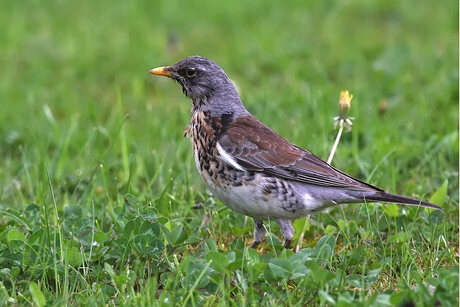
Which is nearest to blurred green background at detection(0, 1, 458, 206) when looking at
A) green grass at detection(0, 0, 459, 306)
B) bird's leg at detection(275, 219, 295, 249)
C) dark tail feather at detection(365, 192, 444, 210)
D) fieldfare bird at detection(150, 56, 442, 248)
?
green grass at detection(0, 0, 459, 306)

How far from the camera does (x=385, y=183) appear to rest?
17.9 ft

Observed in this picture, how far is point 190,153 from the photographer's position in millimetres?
6031

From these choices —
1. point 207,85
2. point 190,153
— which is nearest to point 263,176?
point 207,85

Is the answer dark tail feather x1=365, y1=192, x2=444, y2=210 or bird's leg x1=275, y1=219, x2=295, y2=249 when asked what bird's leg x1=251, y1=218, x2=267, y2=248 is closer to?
bird's leg x1=275, y1=219, x2=295, y2=249

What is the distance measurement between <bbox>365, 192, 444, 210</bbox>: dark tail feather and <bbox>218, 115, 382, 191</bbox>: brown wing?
0.22 feet

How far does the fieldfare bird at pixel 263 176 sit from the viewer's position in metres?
4.34

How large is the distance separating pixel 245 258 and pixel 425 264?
3.73ft

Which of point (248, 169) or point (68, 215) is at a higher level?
point (248, 169)

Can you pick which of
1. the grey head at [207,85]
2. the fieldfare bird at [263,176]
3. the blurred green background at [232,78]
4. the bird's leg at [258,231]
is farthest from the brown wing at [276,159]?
the blurred green background at [232,78]

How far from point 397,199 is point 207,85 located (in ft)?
5.06

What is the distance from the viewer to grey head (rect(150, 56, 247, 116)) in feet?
16.0

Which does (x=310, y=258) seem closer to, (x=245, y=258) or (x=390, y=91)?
(x=245, y=258)

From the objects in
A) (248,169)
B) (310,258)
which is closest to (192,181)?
(248,169)

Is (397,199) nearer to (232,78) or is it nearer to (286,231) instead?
(286,231)
